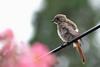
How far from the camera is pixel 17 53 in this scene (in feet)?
5.39

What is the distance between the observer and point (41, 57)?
5.63 ft

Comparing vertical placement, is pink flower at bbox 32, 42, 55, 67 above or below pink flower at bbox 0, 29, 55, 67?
below

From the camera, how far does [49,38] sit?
18.2 meters

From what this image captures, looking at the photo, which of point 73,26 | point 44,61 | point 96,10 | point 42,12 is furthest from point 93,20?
point 44,61

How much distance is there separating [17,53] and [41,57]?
3.9 inches

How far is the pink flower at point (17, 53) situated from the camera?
1619mm

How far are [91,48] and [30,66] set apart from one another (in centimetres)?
1669

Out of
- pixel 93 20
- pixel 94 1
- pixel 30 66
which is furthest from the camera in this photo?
pixel 94 1

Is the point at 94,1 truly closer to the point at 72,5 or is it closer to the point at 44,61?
the point at 72,5

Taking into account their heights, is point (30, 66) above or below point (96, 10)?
above

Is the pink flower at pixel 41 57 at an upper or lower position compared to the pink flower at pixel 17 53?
lower

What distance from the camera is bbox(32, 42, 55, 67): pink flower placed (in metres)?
1.65

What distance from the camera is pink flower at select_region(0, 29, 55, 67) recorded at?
5.31 ft

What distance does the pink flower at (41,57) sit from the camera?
165cm
